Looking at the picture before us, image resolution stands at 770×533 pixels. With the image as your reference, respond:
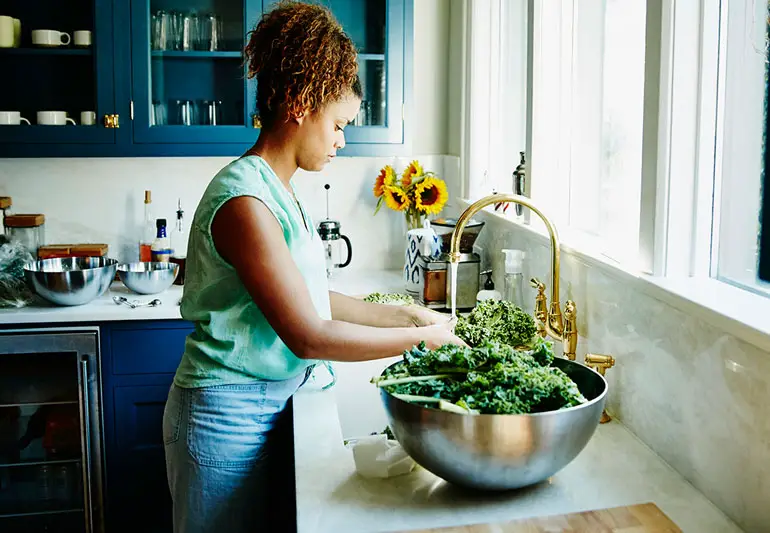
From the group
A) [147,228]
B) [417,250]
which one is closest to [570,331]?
[417,250]

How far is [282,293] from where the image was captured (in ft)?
4.73

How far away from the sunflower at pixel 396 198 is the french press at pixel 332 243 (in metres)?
0.23

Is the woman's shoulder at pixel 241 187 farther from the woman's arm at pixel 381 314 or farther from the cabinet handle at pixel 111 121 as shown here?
the cabinet handle at pixel 111 121

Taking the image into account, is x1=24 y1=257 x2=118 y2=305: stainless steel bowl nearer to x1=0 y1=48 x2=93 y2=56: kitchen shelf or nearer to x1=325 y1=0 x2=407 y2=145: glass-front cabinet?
x1=0 y1=48 x2=93 y2=56: kitchen shelf

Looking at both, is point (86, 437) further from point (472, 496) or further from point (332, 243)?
point (472, 496)

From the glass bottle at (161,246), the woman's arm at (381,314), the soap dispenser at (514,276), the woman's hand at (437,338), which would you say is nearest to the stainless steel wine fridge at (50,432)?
the glass bottle at (161,246)

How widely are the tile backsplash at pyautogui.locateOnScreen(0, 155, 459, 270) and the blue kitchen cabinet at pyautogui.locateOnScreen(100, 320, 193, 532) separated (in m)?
0.67

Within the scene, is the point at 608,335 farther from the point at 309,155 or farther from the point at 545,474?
the point at 309,155

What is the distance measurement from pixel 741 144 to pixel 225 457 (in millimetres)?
1128

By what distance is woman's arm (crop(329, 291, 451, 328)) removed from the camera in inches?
76.7

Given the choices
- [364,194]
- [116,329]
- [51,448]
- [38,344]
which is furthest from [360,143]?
[51,448]

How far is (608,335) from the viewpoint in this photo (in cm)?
172

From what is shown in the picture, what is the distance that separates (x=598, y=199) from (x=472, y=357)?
0.94 metres

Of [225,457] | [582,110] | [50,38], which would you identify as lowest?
[225,457]
